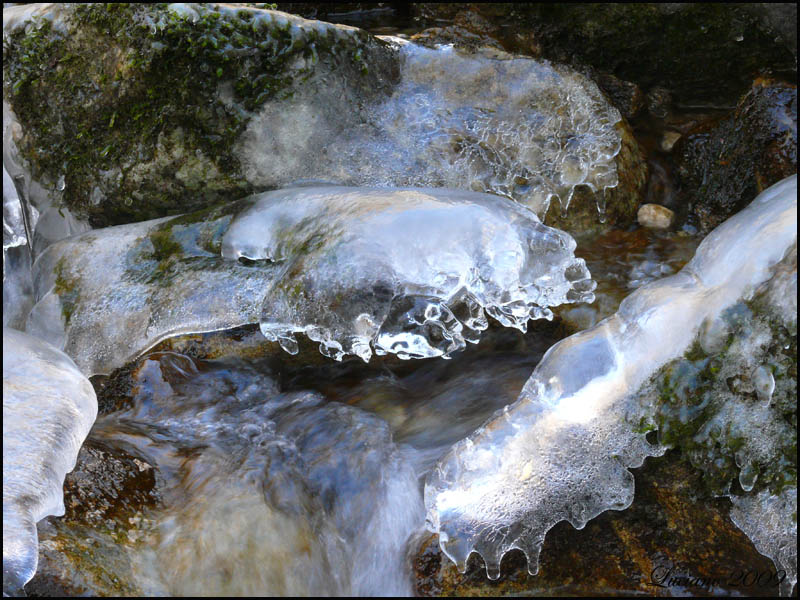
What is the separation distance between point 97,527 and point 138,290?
1101 millimetres

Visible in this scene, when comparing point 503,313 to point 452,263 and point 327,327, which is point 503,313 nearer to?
point 452,263

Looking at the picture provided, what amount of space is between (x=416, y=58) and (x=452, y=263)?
5.49 ft

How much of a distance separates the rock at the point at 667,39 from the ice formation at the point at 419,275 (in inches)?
75.5

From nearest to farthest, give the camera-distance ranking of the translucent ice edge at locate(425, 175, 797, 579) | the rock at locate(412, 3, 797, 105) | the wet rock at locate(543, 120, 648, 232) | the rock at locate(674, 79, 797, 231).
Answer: the translucent ice edge at locate(425, 175, 797, 579)
the rock at locate(674, 79, 797, 231)
the wet rock at locate(543, 120, 648, 232)
the rock at locate(412, 3, 797, 105)

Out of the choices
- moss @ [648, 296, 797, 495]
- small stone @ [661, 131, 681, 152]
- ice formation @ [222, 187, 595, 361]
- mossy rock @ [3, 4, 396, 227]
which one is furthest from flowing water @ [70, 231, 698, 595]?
mossy rock @ [3, 4, 396, 227]

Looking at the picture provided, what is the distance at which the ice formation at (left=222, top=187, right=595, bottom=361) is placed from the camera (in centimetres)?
266

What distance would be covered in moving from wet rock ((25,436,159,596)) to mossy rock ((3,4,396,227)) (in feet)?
4.46

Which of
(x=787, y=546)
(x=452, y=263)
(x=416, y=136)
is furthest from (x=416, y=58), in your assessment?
(x=787, y=546)

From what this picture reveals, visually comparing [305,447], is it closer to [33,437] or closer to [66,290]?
[33,437]

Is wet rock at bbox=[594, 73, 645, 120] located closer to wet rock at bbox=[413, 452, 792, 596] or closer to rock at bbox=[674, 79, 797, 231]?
rock at bbox=[674, 79, 797, 231]

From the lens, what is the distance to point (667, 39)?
164 inches

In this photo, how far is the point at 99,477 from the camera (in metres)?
2.69

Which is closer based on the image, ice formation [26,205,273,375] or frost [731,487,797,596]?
frost [731,487,797,596]

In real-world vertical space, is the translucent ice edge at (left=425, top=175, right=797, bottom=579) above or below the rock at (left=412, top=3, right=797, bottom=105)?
below
